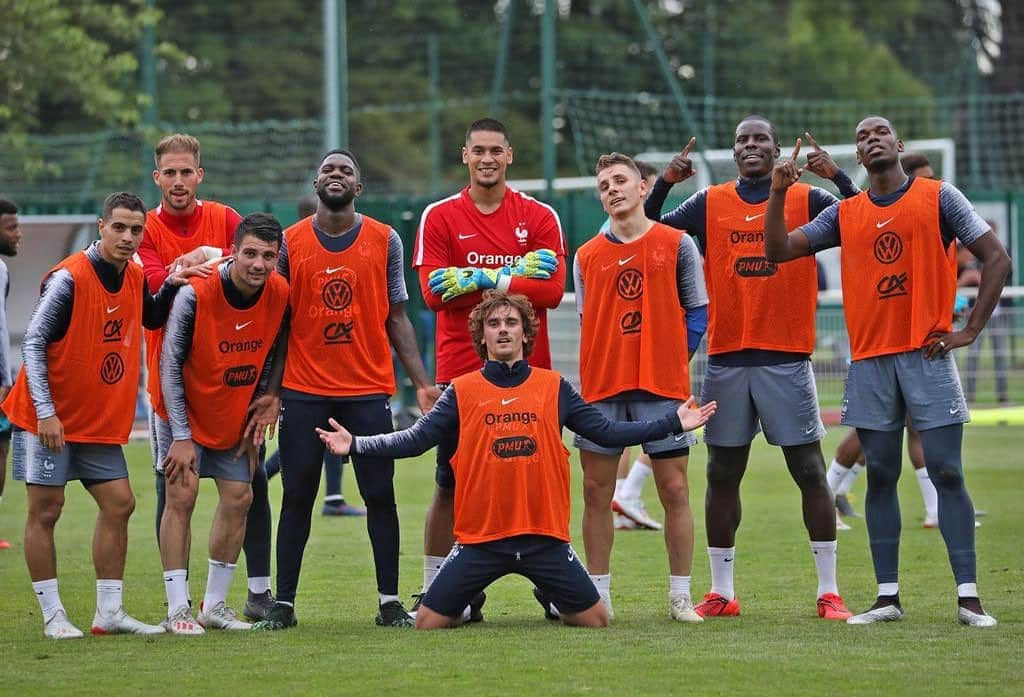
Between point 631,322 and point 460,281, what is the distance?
843mm

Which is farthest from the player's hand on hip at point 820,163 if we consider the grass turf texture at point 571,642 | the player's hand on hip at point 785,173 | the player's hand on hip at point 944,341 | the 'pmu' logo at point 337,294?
the 'pmu' logo at point 337,294

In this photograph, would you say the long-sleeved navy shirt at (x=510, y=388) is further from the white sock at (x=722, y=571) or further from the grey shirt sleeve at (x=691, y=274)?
the white sock at (x=722, y=571)

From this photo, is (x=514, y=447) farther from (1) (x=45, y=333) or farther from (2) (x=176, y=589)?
(1) (x=45, y=333)

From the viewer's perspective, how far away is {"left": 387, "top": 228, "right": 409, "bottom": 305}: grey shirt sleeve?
8.48 m

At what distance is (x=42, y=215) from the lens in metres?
→ 21.1

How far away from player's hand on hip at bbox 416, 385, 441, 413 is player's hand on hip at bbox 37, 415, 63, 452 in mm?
1693

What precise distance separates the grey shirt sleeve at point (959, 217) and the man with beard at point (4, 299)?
5.37 metres

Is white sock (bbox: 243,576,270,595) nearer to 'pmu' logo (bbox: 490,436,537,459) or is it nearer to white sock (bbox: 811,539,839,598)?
'pmu' logo (bbox: 490,436,537,459)

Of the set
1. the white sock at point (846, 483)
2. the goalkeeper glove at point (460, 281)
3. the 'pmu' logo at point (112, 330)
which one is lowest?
the white sock at point (846, 483)

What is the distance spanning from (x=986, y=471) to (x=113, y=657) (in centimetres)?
994

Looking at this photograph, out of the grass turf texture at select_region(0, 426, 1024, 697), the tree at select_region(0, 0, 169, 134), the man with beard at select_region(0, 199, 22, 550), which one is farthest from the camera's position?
the tree at select_region(0, 0, 169, 134)

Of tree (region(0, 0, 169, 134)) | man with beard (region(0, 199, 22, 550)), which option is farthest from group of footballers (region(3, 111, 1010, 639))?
tree (region(0, 0, 169, 134))

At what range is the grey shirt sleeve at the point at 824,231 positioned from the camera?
825 cm

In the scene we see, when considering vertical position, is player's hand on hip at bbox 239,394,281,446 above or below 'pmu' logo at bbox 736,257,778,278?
below
